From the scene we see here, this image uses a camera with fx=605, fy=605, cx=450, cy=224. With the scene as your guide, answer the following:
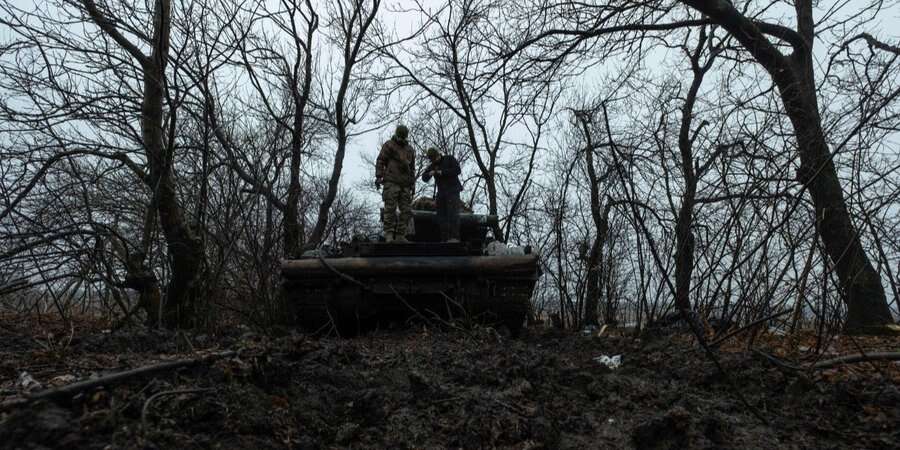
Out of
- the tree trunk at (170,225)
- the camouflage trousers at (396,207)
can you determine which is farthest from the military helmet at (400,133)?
the tree trunk at (170,225)

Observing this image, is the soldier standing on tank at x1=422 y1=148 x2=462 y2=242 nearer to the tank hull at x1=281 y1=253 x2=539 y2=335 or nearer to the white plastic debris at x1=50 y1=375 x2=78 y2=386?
the tank hull at x1=281 y1=253 x2=539 y2=335

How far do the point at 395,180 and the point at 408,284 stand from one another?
1.96 metres

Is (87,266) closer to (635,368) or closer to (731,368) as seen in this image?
(635,368)

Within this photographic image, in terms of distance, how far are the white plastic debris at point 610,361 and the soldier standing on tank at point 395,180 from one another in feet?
12.4

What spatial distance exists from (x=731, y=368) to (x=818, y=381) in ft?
1.46

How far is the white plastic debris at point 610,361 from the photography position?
3.93m

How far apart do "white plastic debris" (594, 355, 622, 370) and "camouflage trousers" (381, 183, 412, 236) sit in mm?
3873

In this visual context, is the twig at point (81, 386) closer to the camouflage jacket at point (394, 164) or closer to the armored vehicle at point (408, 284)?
the armored vehicle at point (408, 284)

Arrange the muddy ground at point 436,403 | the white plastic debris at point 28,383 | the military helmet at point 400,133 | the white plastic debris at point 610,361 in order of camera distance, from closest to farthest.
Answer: the muddy ground at point 436,403
the white plastic debris at point 28,383
the white plastic debris at point 610,361
the military helmet at point 400,133

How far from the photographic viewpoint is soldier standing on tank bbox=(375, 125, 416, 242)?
7.65 meters

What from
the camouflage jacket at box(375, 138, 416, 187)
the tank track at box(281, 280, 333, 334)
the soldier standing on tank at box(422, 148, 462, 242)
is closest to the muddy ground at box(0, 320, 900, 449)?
the tank track at box(281, 280, 333, 334)

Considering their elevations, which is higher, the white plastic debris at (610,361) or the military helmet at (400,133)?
the military helmet at (400,133)

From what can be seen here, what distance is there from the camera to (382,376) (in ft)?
9.98

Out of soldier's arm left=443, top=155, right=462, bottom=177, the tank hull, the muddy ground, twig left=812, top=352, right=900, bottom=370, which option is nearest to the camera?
the muddy ground
